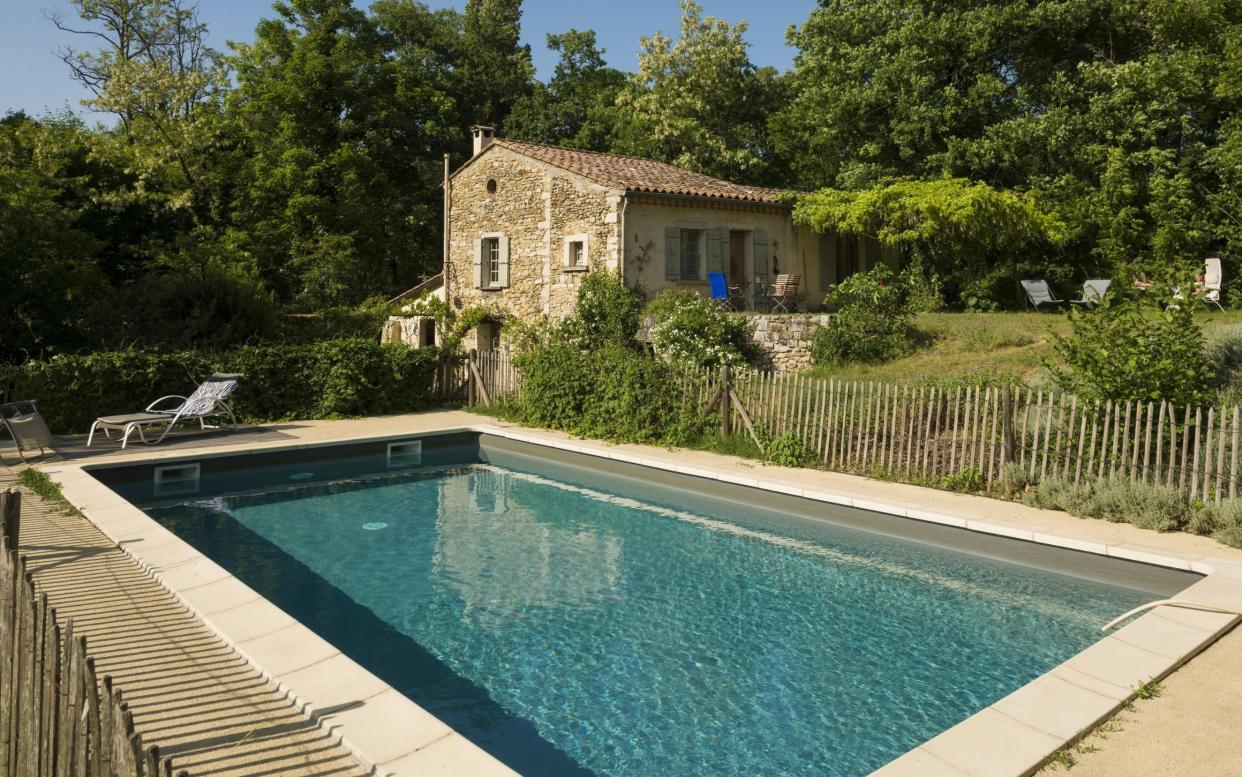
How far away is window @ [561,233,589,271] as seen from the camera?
1844 cm

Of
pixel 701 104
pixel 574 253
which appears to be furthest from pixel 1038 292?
pixel 701 104

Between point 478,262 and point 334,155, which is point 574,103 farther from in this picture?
point 478,262

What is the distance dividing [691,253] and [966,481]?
10771 millimetres

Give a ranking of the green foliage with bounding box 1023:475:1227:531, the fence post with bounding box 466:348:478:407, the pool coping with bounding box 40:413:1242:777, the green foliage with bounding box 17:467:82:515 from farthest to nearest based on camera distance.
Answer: the fence post with bounding box 466:348:478:407 < the green foliage with bounding box 17:467:82:515 < the green foliage with bounding box 1023:475:1227:531 < the pool coping with bounding box 40:413:1242:777

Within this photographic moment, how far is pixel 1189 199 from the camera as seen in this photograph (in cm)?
1922

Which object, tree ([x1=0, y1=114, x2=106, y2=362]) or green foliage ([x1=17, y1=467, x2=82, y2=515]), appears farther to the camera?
tree ([x1=0, y1=114, x2=106, y2=362])

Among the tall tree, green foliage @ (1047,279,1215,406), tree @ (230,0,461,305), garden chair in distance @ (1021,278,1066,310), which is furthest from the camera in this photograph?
the tall tree

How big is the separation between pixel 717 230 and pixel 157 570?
14.9 m

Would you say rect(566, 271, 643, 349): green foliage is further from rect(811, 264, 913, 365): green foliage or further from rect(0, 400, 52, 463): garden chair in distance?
rect(0, 400, 52, 463): garden chair in distance

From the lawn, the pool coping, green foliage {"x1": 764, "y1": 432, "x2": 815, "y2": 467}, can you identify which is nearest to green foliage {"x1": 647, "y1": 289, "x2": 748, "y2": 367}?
the lawn

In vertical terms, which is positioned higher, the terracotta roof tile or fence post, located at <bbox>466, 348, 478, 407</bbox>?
the terracotta roof tile

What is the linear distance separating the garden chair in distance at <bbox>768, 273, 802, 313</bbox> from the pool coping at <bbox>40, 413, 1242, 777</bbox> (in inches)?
421

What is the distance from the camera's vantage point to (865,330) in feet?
47.4

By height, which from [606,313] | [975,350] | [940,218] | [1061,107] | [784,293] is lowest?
[975,350]
